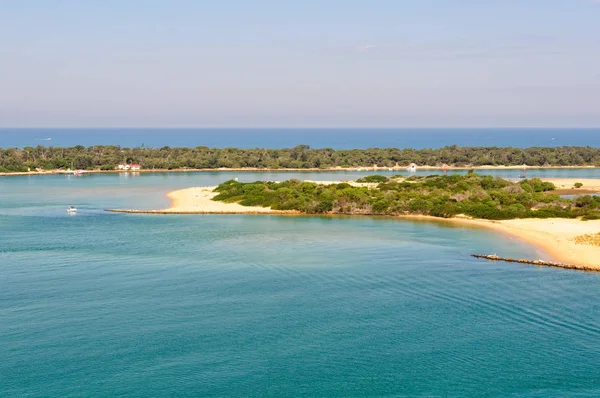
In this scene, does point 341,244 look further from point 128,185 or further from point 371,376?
point 128,185

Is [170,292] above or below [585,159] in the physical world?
below

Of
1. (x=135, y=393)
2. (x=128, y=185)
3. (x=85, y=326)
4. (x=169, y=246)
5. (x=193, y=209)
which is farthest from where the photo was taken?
(x=128, y=185)

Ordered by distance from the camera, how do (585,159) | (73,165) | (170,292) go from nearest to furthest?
(170,292) < (73,165) < (585,159)

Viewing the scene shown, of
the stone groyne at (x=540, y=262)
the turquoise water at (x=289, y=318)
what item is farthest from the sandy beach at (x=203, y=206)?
the stone groyne at (x=540, y=262)

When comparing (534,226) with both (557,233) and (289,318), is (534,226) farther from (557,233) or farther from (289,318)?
(289,318)

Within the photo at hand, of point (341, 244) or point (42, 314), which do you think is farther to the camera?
point (341, 244)

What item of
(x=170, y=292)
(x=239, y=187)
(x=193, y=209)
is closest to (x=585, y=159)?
(x=239, y=187)

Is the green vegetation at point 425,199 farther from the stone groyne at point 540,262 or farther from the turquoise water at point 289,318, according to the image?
the stone groyne at point 540,262

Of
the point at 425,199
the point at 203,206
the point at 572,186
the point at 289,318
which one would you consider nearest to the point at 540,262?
the point at 289,318
